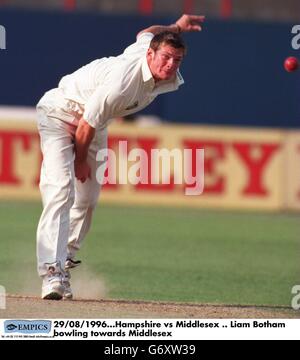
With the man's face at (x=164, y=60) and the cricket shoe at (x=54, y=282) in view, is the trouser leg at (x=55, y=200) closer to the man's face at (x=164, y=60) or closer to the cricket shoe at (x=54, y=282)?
the cricket shoe at (x=54, y=282)

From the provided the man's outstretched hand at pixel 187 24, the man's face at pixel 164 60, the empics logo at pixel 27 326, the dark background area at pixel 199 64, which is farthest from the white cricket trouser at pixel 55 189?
the dark background area at pixel 199 64

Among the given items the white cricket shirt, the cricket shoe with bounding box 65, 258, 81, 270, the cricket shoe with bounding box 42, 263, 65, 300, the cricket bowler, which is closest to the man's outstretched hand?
the cricket bowler

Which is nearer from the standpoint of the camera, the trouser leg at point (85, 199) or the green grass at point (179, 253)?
the trouser leg at point (85, 199)

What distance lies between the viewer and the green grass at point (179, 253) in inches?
425

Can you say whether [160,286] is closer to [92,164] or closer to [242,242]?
[92,164]

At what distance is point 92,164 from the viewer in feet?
31.6

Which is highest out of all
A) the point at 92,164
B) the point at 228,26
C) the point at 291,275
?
the point at 228,26

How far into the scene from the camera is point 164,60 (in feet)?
28.3

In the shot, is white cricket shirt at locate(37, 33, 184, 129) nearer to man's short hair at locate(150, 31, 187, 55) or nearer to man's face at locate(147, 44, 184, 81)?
man's face at locate(147, 44, 184, 81)

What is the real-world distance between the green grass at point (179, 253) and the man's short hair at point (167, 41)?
7.85 ft

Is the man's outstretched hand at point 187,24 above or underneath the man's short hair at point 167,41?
above

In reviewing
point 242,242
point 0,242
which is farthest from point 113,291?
point 242,242

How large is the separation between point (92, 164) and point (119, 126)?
428 inches

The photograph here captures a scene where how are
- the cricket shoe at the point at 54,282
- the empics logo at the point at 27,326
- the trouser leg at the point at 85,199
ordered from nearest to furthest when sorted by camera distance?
the empics logo at the point at 27,326
the cricket shoe at the point at 54,282
the trouser leg at the point at 85,199
